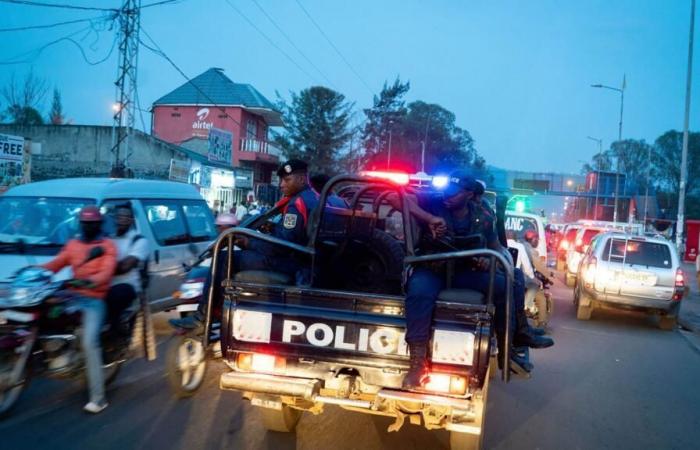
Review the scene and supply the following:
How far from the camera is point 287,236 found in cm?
477

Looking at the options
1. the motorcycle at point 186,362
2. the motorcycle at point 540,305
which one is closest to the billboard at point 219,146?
the motorcycle at point 540,305

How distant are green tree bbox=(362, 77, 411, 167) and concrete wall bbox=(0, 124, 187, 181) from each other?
1792 centimetres

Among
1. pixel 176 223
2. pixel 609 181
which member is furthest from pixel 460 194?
pixel 609 181

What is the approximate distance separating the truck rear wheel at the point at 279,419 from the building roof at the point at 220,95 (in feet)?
118

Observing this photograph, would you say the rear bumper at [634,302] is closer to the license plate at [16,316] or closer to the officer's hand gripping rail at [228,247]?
the officer's hand gripping rail at [228,247]

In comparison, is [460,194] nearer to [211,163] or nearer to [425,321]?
[425,321]

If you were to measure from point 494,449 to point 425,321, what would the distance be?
189 cm

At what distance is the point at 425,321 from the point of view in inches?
144

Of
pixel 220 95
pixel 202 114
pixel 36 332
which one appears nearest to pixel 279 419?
pixel 36 332

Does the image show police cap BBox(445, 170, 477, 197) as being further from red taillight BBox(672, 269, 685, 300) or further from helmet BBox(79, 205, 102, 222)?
red taillight BBox(672, 269, 685, 300)

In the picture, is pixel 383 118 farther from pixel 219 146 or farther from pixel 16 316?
pixel 16 316

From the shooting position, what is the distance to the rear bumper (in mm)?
11750

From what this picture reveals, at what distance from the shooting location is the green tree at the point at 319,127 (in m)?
44.5

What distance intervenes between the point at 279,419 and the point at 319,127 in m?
41.0
